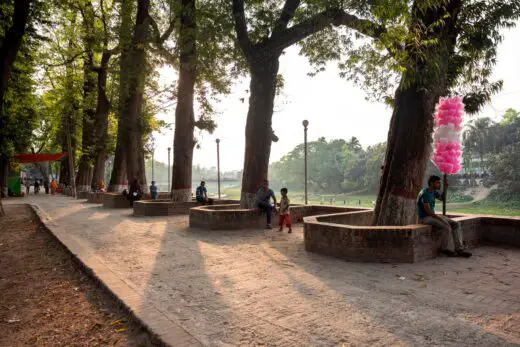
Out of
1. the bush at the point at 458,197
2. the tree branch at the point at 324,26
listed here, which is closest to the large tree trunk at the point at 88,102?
the tree branch at the point at 324,26

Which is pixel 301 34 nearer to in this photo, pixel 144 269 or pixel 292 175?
pixel 144 269

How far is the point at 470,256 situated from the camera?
6535mm

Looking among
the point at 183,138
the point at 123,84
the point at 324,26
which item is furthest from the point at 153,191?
the point at 324,26

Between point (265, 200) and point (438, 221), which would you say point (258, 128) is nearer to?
point (265, 200)

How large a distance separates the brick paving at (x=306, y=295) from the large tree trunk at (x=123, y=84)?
12.5 metres

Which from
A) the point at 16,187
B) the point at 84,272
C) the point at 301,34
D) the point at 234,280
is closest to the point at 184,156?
the point at 301,34

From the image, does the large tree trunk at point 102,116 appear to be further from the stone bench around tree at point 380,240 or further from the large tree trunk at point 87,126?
the stone bench around tree at point 380,240

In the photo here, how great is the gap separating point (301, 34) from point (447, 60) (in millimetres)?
4318

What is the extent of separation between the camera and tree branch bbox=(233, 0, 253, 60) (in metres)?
11.0

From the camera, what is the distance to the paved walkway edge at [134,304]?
3.22 m

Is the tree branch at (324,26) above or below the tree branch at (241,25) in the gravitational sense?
below

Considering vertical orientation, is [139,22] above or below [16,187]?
above

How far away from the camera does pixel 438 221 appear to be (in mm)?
6480

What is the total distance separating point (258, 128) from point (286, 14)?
3460mm
